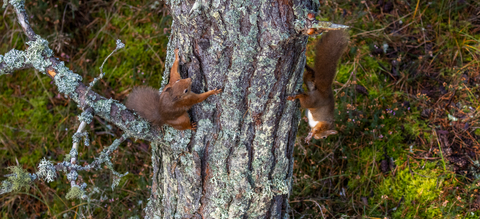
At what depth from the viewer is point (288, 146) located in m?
2.26

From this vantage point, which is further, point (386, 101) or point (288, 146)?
point (386, 101)

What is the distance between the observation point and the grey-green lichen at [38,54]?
81.0 inches

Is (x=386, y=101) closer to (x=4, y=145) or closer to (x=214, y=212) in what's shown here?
(x=214, y=212)

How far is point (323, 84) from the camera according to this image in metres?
2.87

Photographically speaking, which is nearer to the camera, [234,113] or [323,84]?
[234,113]

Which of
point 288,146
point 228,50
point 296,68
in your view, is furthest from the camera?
point 288,146

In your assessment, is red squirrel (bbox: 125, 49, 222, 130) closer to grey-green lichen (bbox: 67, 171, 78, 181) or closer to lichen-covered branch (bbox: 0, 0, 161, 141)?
lichen-covered branch (bbox: 0, 0, 161, 141)

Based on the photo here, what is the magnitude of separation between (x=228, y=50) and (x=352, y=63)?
2.09 meters

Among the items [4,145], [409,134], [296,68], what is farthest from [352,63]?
[4,145]

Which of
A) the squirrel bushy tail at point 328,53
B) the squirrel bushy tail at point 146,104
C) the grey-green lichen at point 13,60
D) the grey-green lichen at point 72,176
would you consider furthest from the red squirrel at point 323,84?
the grey-green lichen at point 13,60

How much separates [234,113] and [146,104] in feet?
1.96

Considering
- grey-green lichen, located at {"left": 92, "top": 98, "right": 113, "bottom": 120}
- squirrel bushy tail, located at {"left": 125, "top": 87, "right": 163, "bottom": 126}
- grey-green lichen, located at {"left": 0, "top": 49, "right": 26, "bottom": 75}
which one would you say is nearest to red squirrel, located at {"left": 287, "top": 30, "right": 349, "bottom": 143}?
squirrel bushy tail, located at {"left": 125, "top": 87, "right": 163, "bottom": 126}

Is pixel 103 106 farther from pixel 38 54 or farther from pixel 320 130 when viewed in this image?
pixel 320 130

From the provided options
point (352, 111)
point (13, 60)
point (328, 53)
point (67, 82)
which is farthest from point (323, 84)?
point (13, 60)
